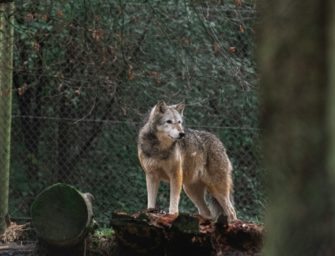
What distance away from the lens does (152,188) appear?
7695mm

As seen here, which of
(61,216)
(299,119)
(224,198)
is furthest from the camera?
(224,198)

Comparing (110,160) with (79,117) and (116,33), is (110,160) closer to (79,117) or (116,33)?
(79,117)

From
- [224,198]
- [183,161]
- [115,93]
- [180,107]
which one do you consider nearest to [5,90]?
[115,93]

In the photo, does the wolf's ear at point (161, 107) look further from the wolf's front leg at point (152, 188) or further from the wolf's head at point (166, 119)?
the wolf's front leg at point (152, 188)

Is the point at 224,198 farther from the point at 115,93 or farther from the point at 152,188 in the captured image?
the point at 115,93

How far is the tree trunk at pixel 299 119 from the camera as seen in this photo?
1841mm

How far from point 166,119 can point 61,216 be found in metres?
2.08

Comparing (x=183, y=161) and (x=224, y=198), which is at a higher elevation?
(x=183, y=161)

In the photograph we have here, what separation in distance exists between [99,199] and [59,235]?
2436mm

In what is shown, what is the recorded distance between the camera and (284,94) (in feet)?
6.26

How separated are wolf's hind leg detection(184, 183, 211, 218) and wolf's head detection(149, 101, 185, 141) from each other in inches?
21.6

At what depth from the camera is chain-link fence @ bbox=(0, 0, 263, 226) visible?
8.46 meters

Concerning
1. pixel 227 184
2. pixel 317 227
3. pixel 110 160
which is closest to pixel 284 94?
pixel 317 227

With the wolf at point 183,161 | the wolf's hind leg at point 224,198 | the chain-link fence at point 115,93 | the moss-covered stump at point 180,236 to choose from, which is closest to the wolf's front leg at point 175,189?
the wolf at point 183,161
